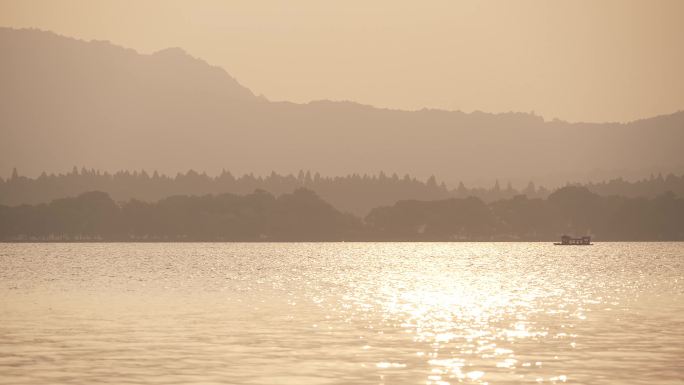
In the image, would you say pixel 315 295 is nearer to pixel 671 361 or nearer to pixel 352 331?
pixel 352 331

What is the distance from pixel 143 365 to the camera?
52.5 meters

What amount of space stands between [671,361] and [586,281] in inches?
3630

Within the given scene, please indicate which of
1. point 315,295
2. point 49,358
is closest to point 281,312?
point 315,295

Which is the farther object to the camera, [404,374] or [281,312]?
[281,312]

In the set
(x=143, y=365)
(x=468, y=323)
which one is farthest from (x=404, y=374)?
(x=468, y=323)

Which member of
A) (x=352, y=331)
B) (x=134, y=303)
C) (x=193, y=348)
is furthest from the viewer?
(x=134, y=303)

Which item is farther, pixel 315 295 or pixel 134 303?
pixel 315 295

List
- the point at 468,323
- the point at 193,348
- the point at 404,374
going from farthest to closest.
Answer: the point at 468,323 → the point at 193,348 → the point at 404,374

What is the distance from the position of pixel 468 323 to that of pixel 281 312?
17148mm

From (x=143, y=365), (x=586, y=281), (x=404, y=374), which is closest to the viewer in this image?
(x=404, y=374)

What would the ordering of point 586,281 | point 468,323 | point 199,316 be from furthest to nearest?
1. point 586,281
2. point 199,316
3. point 468,323

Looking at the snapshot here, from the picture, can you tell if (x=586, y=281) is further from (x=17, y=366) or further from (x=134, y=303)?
(x=17, y=366)

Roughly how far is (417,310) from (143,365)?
37455mm

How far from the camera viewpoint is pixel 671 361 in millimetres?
53406
